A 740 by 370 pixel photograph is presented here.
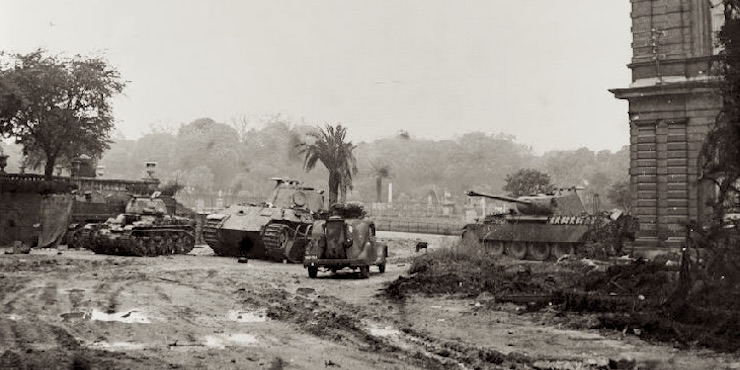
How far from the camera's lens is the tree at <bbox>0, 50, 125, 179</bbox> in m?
31.5

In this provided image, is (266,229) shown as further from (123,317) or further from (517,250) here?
(123,317)

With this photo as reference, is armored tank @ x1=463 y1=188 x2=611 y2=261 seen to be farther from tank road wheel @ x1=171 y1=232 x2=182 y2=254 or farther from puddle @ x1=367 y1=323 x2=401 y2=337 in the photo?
puddle @ x1=367 y1=323 x2=401 y2=337

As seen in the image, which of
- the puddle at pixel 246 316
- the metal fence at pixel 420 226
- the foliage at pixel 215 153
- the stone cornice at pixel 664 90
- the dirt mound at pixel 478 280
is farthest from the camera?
the foliage at pixel 215 153

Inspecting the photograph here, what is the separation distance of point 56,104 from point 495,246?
21775mm

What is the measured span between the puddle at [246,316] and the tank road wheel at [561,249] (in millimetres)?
13959

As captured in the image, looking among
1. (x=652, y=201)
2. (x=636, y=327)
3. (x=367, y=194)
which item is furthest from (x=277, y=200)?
(x=367, y=194)

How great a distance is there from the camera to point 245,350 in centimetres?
747

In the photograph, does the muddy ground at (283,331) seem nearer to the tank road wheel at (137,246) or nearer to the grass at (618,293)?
the grass at (618,293)

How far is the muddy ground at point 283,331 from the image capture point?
22.9ft

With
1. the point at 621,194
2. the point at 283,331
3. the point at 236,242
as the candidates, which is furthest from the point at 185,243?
the point at 621,194

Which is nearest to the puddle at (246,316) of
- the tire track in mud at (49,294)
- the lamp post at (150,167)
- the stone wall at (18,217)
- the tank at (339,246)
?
the tire track in mud at (49,294)

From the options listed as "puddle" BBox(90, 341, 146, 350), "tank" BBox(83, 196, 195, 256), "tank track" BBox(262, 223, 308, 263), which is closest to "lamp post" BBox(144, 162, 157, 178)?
"tank" BBox(83, 196, 195, 256)

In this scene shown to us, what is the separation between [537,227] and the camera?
22.7 m

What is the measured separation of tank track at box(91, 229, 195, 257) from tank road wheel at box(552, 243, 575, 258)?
12629 millimetres
